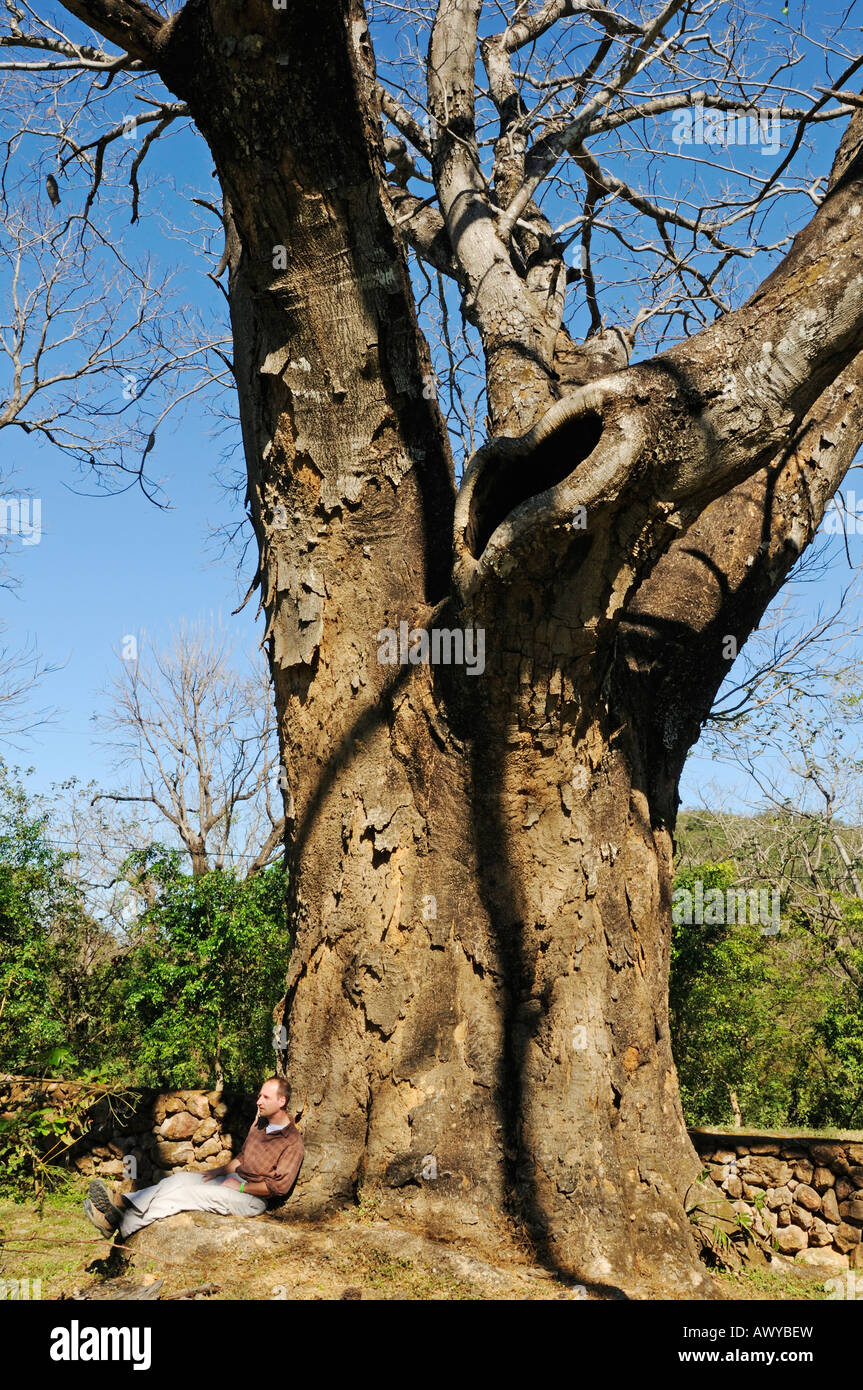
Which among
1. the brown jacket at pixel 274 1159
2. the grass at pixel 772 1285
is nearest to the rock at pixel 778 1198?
the grass at pixel 772 1285

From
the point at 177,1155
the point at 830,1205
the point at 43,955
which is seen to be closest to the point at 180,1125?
the point at 177,1155

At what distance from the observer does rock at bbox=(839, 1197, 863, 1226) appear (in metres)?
5.88

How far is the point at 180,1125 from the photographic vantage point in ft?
23.4

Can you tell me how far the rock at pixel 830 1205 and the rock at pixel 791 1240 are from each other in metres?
0.19

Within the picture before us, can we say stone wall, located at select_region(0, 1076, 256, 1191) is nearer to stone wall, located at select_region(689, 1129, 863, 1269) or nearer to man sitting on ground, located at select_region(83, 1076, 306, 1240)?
man sitting on ground, located at select_region(83, 1076, 306, 1240)

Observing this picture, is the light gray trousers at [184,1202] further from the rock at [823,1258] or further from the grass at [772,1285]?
the rock at [823,1258]

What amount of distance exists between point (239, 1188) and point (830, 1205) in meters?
3.99

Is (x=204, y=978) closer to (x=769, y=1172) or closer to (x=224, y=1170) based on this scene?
(x=224, y=1170)

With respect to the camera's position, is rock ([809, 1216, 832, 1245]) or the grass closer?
the grass

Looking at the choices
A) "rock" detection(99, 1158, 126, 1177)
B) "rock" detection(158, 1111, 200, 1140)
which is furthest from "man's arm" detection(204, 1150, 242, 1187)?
"rock" detection(99, 1158, 126, 1177)

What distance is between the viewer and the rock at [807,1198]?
5.99 m

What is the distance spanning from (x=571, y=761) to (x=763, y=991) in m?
6.52

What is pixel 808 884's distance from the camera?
17.3 m

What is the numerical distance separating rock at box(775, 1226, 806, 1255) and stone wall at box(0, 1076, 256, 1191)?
11.7 ft
